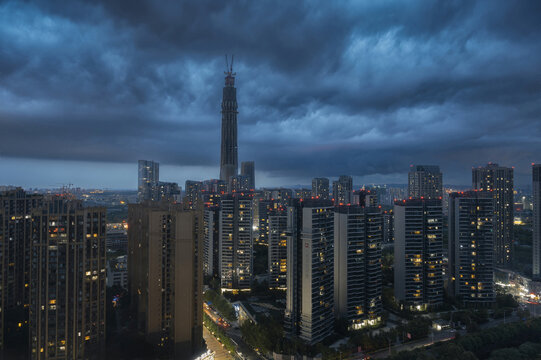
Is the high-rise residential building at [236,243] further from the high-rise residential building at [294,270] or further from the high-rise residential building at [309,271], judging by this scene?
the high-rise residential building at [309,271]

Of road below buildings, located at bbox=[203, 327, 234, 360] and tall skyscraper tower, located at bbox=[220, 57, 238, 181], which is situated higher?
tall skyscraper tower, located at bbox=[220, 57, 238, 181]

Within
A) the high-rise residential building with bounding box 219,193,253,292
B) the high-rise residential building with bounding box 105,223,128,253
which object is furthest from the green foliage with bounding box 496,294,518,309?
the high-rise residential building with bounding box 105,223,128,253

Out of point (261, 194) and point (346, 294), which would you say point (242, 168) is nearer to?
point (261, 194)

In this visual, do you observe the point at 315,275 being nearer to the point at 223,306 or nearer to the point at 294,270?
the point at 294,270

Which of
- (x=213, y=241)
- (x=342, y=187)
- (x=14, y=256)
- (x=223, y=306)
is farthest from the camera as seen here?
(x=342, y=187)

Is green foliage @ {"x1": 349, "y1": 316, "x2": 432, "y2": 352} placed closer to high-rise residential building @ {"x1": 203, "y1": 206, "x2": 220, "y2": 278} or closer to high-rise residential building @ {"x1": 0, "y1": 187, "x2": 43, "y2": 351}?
high-rise residential building @ {"x1": 203, "y1": 206, "x2": 220, "y2": 278}

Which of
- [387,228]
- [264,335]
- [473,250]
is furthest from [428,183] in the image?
[264,335]
